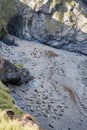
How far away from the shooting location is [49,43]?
82.8 m

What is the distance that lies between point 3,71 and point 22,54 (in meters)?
24.9

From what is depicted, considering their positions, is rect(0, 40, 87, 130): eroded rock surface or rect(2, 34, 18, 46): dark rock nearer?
rect(0, 40, 87, 130): eroded rock surface

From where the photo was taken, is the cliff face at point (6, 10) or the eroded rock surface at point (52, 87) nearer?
the eroded rock surface at point (52, 87)

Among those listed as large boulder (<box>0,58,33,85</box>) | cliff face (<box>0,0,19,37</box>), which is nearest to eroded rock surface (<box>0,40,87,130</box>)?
large boulder (<box>0,58,33,85</box>)

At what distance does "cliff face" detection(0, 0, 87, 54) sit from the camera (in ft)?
274

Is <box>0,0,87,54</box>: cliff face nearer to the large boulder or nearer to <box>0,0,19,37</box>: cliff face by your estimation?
<box>0,0,19,37</box>: cliff face

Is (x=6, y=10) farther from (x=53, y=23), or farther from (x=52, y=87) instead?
(x=52, y=87)

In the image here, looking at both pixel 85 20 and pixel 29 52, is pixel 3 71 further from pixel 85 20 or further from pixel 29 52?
pixel 85 20

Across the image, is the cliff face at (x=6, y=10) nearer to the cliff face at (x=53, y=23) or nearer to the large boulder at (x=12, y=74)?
the cliff face at (x=53, y=23)

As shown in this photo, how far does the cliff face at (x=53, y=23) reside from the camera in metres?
83.5

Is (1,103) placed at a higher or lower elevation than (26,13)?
higher

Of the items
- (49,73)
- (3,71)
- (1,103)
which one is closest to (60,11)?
(49,73)

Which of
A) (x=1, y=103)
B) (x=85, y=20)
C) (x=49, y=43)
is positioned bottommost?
(x=49, y=43)

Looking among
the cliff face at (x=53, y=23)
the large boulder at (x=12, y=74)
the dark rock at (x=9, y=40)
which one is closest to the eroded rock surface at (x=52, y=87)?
the large boulder at (x=12, y=74)
